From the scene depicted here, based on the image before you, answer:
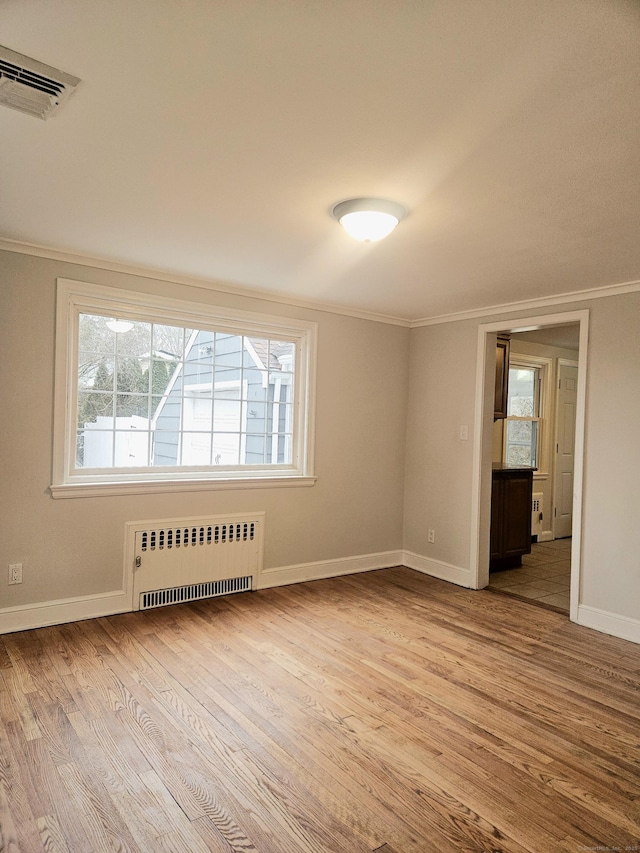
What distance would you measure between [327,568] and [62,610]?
217 cm

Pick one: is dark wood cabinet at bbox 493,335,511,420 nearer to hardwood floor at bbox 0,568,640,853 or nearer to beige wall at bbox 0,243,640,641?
beige wall at bbox 0,243,640,641

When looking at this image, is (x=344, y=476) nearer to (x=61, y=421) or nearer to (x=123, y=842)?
(x=61, y=421)

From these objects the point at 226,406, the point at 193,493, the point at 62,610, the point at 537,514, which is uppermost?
the point at 226,406

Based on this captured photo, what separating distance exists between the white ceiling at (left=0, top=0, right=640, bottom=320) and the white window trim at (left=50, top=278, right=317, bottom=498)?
376 millimetres

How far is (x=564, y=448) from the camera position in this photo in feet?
22.9

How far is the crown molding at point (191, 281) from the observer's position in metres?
3.42

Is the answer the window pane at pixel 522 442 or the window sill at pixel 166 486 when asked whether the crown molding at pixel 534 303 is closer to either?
the window sill at pixel 166 486

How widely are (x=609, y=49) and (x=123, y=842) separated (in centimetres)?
273

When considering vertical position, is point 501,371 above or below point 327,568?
above

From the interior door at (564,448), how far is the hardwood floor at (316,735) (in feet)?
11.2

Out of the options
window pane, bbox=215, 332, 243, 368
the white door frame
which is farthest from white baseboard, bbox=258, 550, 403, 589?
window pane, bbox=215, 332, 243, 368

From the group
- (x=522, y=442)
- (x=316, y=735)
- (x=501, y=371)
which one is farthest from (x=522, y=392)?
(x=316, y=735)

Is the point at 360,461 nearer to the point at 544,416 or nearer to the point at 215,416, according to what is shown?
the point at 215,416

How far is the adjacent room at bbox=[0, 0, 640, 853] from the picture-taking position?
→ 1.67 m
